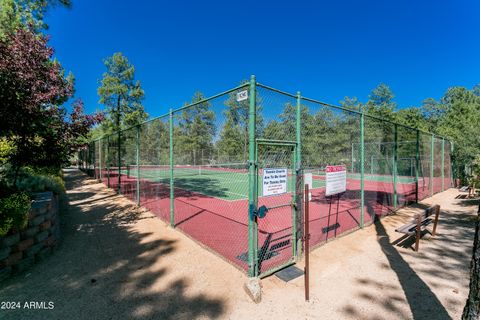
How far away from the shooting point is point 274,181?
3568mm

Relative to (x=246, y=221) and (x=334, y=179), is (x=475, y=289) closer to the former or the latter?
(x=334, y=179)

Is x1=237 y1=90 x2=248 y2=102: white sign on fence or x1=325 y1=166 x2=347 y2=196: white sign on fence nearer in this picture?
x1=237 y1=90 x2=248 y2=102: white sign on fence

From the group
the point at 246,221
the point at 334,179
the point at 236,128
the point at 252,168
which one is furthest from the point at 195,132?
the point at 334,179

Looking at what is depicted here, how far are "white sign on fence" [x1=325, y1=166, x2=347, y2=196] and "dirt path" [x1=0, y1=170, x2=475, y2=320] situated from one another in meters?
1.10

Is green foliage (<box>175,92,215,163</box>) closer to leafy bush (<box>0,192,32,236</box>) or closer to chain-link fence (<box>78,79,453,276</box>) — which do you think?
chain-link fence (<box>78,79,453,276</box>)

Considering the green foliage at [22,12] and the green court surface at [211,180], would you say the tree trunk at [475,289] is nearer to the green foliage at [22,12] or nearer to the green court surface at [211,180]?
the green court surface at [211,180]

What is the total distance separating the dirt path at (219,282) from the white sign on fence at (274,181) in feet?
4.18

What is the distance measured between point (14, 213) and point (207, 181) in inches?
504

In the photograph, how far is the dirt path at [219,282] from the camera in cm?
286

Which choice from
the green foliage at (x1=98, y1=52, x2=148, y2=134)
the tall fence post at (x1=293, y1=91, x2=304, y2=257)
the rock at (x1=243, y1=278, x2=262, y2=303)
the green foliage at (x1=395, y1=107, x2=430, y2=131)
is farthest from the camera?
the green foliage at (x1=395, y1=107, x2=430, y2=131)

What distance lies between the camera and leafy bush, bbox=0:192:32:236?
11.3 feet

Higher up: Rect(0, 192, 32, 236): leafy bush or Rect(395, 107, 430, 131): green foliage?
Rect(395, 107, 430, 131): green foliage

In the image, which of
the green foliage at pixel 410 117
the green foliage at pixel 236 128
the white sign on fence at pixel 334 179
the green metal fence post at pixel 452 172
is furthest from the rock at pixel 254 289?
the green foliage at pixel 410 117

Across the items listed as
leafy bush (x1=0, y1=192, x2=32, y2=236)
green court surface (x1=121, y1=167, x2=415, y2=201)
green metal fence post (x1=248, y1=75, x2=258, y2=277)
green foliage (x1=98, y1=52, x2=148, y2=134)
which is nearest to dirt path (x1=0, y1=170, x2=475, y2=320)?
green metal fence post (x1=248, y1=75, x2=258, y2=277)
